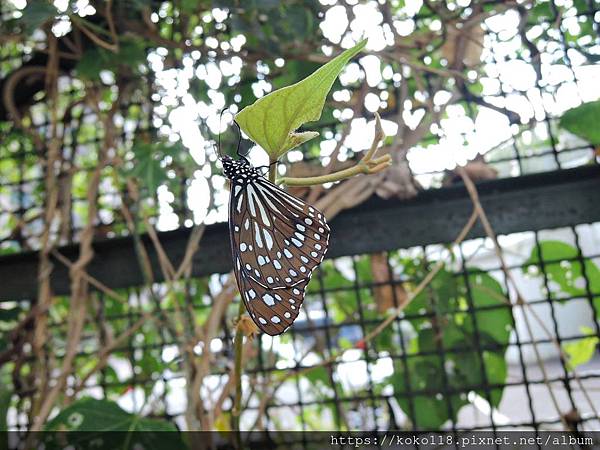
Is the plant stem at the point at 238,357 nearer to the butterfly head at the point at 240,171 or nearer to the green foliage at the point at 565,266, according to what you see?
the butterfly head at the point at 240,171

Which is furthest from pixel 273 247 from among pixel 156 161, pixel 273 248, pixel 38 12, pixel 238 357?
pixel 156 161

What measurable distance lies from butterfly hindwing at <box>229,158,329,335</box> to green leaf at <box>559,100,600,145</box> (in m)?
0.43

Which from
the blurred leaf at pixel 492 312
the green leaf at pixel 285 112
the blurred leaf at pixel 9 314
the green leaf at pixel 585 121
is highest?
the green leaf at pixel 585 121

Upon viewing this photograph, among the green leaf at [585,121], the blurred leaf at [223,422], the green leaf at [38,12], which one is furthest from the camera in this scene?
the blurred leaf at [223,422]

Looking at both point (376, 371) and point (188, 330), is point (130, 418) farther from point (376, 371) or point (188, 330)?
point (376, 371)

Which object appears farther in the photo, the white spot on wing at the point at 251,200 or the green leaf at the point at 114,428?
the green leaf at the point at 114,428

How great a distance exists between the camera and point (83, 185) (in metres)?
0.94

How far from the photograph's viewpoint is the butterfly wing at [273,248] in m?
0.25

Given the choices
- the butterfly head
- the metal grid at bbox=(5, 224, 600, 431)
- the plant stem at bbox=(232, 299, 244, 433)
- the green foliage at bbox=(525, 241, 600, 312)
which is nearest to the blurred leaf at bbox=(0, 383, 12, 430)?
the metal grid at bbox=(5, 224, 600, 431)

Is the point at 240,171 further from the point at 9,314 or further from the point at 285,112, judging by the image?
the point at 9,314

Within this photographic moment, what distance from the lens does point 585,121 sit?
0.58m

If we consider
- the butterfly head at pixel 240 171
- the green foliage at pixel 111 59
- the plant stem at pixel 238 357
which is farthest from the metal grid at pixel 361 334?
the butterfly head at pixel 240 171

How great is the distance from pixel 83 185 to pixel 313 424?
20.8 inches

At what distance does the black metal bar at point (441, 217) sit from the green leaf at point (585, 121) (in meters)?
0.04
